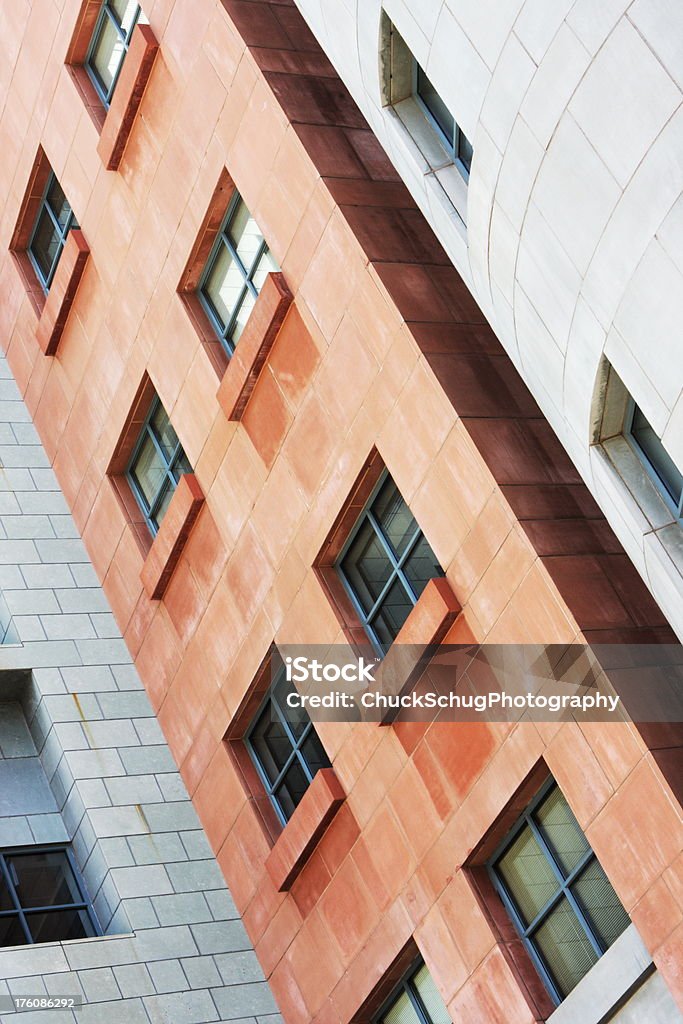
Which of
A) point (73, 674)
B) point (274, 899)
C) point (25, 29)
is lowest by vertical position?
point (274, 899)

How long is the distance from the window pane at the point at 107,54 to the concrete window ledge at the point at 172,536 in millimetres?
7829

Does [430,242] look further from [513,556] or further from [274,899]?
[274,899]

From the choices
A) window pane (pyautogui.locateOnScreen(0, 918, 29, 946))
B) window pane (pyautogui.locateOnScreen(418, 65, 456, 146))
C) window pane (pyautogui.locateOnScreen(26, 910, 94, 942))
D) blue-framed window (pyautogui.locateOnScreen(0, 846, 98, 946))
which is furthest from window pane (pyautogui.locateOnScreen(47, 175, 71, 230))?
window pane (pyautogui.locateOnScreen(0, 918, 29, 946))

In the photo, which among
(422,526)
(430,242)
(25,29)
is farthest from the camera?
(25,29)

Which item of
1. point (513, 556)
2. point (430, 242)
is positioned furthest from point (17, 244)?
point (513, 556)

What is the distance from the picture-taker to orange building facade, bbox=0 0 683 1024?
19.2 meters

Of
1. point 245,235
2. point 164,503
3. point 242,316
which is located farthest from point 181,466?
point 245,235

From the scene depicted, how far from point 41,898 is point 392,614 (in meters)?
8.07

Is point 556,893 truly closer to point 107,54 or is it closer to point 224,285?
point 224,285

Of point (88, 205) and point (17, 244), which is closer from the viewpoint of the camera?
point (88, 205)

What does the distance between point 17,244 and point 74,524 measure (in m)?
5.94

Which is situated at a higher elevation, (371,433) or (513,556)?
(371,433)

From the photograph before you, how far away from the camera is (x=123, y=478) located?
2811 cm

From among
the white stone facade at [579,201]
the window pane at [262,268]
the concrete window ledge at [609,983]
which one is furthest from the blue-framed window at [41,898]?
the white stone facade at [579,201]
